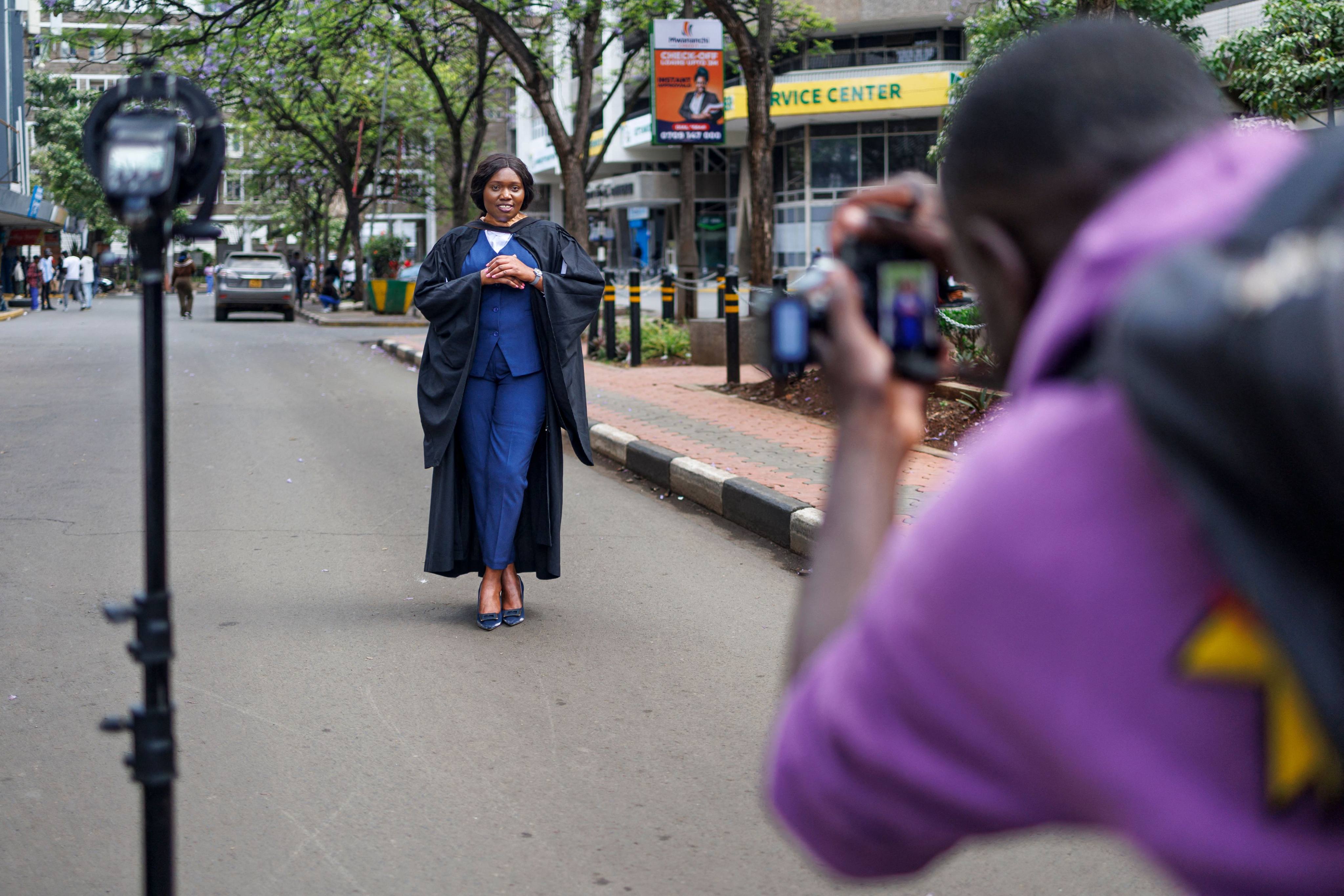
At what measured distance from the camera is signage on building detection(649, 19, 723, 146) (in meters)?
18.6

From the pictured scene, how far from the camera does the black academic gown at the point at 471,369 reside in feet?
18.7

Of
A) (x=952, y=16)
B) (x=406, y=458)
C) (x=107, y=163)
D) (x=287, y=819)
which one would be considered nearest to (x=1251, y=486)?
(x=107, y=163)

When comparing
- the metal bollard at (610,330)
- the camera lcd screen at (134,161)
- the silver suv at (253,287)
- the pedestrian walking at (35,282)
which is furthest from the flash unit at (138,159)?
the pedestrian walking at (35,282)

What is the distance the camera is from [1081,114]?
Result: 1082 mm

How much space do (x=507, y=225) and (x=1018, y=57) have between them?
4.77 m

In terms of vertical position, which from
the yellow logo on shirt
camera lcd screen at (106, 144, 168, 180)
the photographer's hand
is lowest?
the yellow logo on shirt

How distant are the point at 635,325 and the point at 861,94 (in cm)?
2634

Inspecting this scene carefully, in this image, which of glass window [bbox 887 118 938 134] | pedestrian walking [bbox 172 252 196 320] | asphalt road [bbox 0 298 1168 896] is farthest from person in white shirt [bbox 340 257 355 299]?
asphalt road [bbox 0 298 1168 896]

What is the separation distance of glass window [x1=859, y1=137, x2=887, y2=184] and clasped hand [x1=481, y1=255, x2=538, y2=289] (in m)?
38.7

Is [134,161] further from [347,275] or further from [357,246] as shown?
[347,275]

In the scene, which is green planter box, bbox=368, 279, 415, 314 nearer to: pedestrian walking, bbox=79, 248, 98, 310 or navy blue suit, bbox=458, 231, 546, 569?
pedestrian walking, bbox=79, 248, 98, 310

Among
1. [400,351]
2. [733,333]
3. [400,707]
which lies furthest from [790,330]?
[400,351]

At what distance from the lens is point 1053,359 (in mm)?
999

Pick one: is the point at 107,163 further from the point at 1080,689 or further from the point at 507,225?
the point at 507,225
